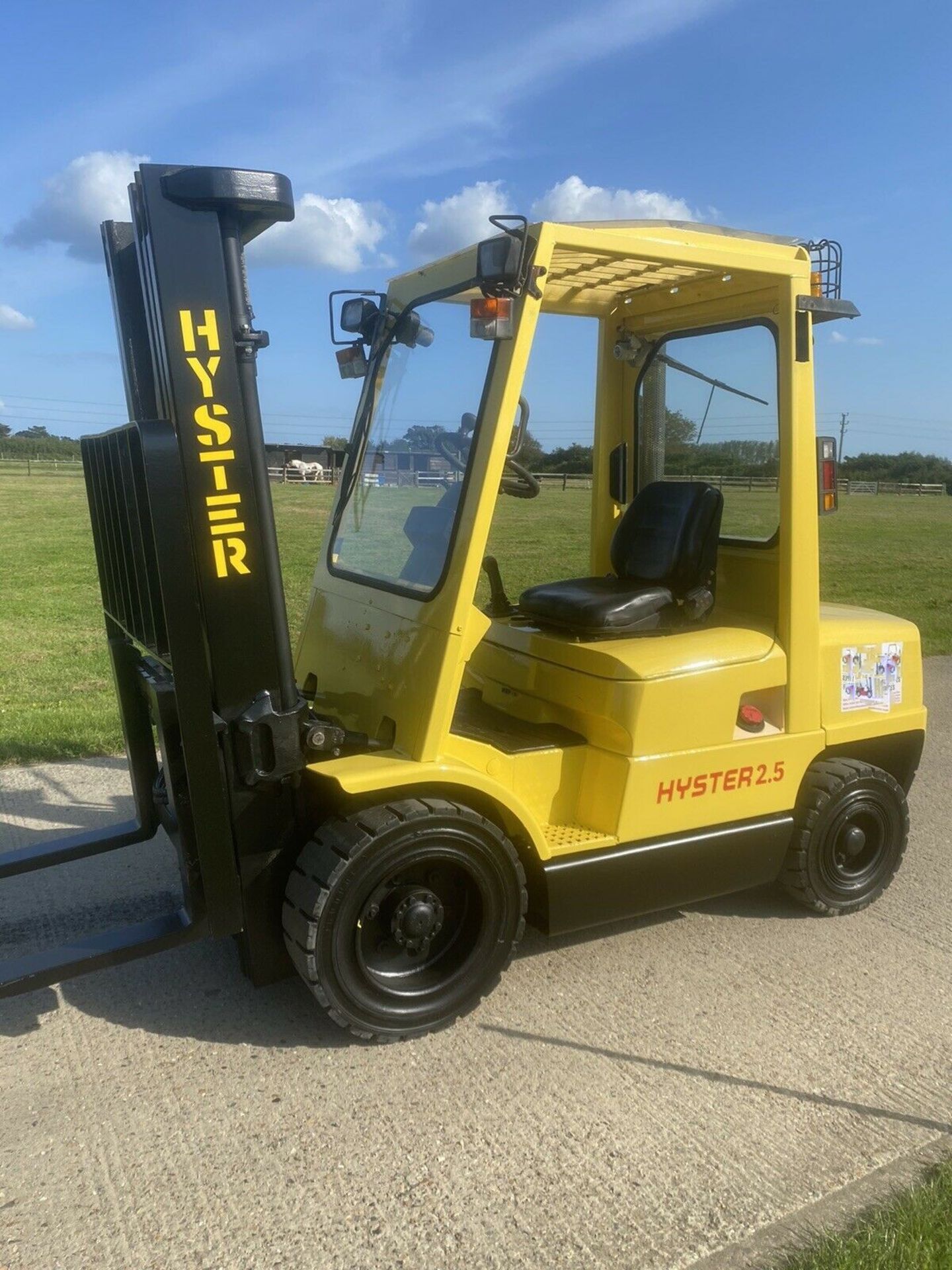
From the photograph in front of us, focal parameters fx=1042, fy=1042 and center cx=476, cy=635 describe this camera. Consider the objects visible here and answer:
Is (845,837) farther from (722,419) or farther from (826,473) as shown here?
(722,419)

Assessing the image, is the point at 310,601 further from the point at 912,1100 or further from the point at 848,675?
the point at 912,1100

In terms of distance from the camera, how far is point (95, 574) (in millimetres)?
17891

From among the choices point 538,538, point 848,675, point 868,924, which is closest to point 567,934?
point 868,924

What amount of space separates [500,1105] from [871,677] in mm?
2436

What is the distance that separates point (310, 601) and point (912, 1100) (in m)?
2.89

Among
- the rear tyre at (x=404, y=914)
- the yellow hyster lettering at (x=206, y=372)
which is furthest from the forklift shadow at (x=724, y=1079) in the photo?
the yellow hyster lettering at (x=206, y=372)

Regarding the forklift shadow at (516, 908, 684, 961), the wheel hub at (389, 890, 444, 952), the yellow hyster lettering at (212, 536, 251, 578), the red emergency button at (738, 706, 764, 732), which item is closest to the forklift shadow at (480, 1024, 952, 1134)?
the wheel hub at (389, 890, 444, 952)

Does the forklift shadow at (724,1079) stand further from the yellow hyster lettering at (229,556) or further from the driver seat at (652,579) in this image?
the yellow hyster lettering at (229,556)

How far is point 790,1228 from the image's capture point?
8.88ft

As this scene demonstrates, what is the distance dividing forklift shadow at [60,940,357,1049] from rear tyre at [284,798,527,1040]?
23 centimetres

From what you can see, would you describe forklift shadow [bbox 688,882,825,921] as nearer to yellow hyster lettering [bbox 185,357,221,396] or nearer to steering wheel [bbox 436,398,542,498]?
steering wheel [bbox 436,398,542,498]

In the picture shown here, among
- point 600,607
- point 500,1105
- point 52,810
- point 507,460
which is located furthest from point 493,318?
point 52,810

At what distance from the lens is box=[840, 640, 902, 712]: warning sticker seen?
4398mm

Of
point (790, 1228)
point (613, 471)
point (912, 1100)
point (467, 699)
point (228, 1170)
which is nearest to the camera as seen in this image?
point (790, 1228)
